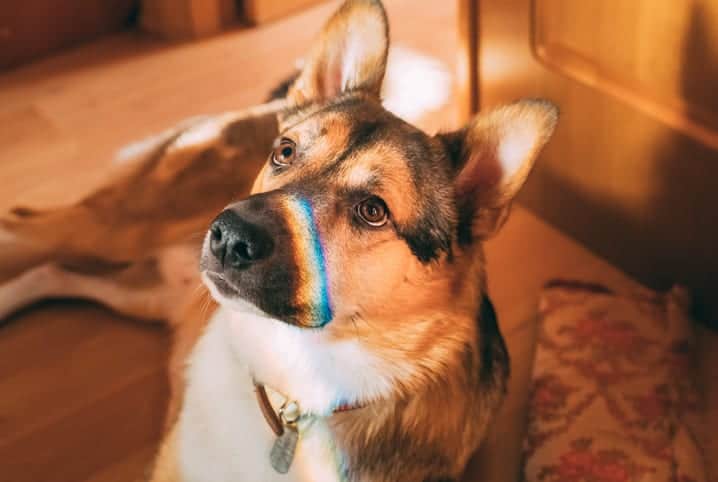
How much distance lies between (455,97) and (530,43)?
1.91ft

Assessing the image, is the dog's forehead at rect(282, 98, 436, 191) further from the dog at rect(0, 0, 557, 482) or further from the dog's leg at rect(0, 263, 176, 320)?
the dog's leg at rect(0, 263, 176, 320)

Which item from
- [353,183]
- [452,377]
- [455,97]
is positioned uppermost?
[353,183]

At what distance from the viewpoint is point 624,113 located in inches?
85.3

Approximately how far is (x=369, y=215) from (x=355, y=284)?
0.12 meters

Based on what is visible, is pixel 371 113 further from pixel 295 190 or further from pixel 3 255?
pixel 3 255

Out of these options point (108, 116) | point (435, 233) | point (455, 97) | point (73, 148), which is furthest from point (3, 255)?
point (455, 97)

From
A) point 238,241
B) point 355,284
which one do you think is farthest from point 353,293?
point 238,241

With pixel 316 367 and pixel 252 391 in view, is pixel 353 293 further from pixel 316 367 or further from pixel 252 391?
pixel 252 391

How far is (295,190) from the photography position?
1.43m

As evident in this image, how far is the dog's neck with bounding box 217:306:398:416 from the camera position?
1511 mm

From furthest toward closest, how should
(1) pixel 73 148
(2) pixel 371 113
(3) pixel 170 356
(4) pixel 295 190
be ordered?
(1) pixel 73 148
(3) pixel 170 356
(2) pixel 371 113
(4) pixel 295 190

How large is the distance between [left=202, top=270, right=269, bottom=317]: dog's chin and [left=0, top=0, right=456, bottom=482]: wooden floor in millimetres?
784

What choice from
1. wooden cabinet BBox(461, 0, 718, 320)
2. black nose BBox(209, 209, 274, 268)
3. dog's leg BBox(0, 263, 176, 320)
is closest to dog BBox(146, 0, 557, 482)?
black nose BBox(209, 209, 274, 268)

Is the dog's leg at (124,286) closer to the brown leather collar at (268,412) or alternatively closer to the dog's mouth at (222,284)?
the brown leather collar at (268,412)
